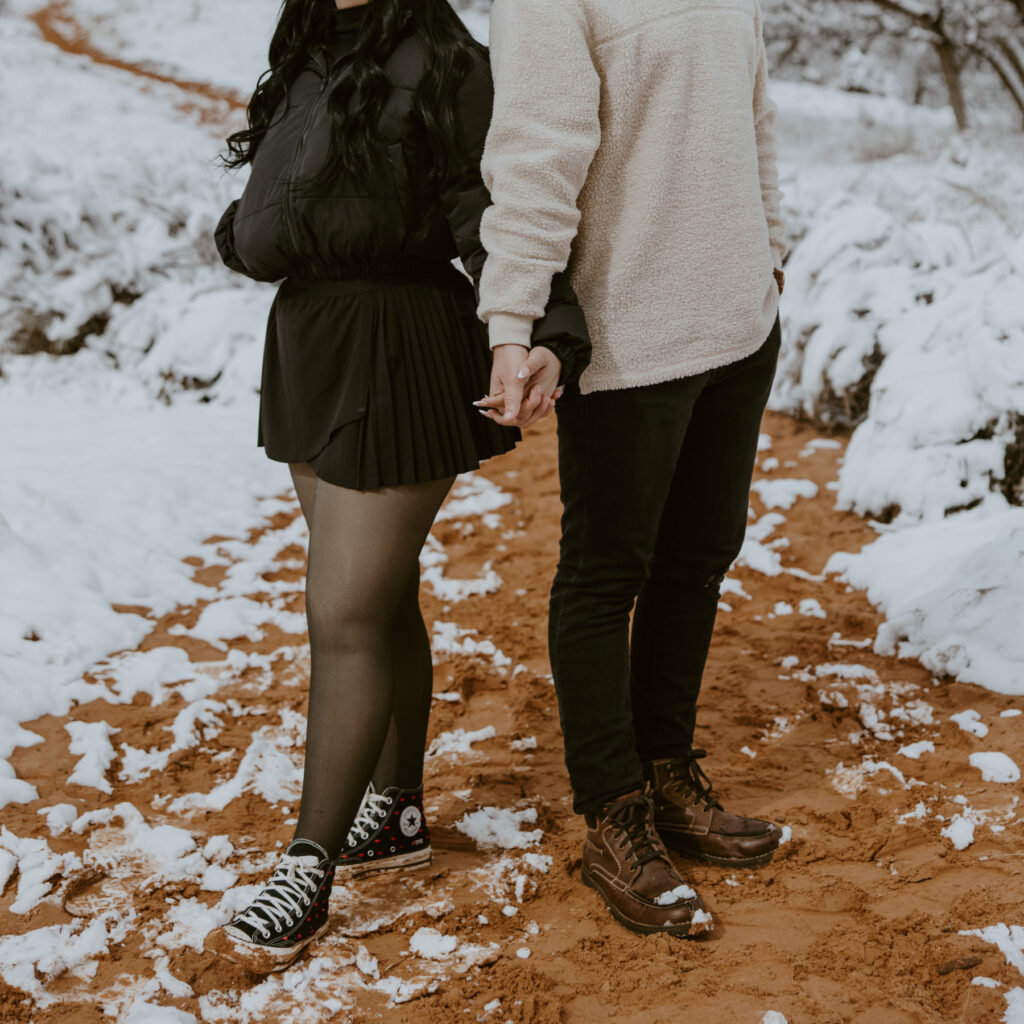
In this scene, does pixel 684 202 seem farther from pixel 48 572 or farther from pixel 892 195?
pixel 892 195

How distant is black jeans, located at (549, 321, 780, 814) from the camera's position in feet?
5.82

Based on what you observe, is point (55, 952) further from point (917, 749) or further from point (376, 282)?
point (917, 749)

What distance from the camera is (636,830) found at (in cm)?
196

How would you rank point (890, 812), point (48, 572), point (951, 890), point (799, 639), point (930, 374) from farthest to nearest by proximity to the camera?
point (930, 374) < point (48, 572) < point (799, 639) < point (890, 812) < point (951, 890)

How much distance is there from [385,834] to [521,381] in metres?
1.06

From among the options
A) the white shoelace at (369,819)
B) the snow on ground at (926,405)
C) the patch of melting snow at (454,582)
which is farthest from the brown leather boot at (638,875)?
the patch of melting snow at (454,582)

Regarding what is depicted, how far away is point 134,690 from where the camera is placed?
10.1 ft

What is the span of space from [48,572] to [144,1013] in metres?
2.24

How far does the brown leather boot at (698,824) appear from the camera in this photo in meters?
2.14

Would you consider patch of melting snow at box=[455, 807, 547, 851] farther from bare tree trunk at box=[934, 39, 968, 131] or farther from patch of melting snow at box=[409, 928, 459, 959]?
bare tree trunk at box=[934, 39, 968, 131]

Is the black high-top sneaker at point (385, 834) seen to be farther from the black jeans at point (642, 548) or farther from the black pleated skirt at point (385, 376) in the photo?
the black pleated skirt at point (385, 376)

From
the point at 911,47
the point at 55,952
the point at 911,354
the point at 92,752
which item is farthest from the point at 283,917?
the point at 911,47

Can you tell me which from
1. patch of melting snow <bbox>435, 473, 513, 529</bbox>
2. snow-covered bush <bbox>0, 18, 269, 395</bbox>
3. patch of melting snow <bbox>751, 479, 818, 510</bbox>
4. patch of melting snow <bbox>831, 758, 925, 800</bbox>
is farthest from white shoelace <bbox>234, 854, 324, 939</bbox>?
snow-covered bush <bbox>0, 18, 269, 395</bbox>

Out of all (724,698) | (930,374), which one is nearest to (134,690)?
(724,698)
